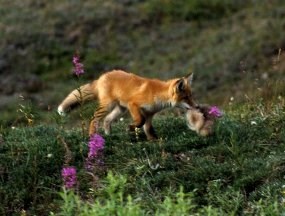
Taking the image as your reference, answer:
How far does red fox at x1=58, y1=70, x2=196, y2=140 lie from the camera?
918cm

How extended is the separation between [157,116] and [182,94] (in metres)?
1.66

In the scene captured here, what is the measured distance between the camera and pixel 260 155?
26.9 ft

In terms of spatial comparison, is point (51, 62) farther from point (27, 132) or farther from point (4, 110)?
point (27, 132)

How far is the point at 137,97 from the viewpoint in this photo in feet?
30.3

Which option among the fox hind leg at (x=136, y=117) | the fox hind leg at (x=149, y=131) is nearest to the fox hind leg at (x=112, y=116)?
the fox hind leg at (x=136, y=117)

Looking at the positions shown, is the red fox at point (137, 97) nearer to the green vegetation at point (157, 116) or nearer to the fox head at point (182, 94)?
the fox head at point (182, 94)

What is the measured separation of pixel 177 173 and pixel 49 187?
4.40ft

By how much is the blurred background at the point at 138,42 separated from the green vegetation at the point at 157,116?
0.05 metres

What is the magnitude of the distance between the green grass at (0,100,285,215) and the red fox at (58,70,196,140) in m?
0.27

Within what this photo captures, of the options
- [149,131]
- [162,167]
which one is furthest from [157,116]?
[162,167]

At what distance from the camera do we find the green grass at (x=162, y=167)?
7145 millimetres

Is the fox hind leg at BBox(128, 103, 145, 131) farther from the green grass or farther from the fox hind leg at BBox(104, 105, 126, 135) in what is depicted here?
the fox hind leg at BBox(104, 105, 126, 135)

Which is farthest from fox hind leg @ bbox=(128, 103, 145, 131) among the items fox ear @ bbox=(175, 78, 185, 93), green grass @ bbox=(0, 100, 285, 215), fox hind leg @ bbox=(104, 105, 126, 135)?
fox ear @ bbox=(175, 78, 185, 93)

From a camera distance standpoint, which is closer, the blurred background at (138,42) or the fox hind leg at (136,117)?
the fox hind leg at (136,117)
